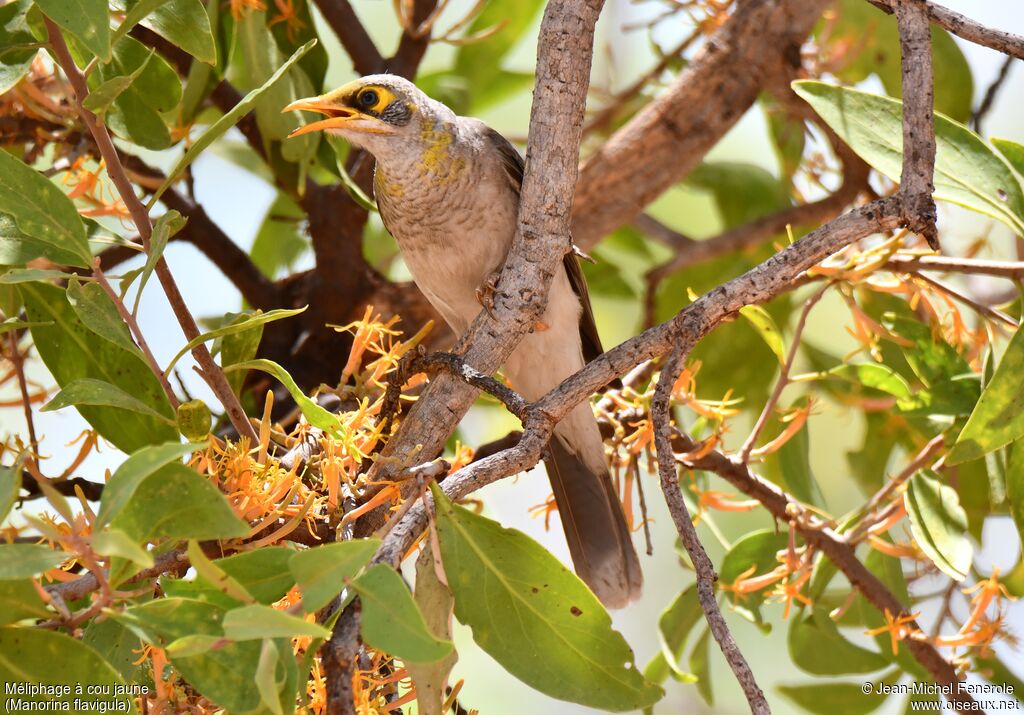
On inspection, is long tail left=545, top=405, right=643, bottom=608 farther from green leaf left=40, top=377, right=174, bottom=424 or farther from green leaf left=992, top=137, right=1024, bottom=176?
green leaf left=40, top=377, right=174, bottom=424

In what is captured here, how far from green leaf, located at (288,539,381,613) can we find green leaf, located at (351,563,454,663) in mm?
41

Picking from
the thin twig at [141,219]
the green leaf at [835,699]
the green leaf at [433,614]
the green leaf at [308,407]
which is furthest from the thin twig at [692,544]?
the green leaf at [835,699]

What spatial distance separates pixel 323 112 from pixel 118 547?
1591 mm

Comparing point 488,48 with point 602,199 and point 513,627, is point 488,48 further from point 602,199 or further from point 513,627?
point 513,627

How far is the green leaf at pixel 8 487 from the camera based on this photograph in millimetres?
1144

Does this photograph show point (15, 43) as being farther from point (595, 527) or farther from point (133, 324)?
point (595, 527)

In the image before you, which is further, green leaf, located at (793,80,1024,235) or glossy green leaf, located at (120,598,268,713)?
green leaf, located at (793,80,1024,235)

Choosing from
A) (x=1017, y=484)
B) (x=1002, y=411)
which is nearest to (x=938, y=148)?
(x=1002, y=411)

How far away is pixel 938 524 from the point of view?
1.97 m

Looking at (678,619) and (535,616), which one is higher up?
(678,619)

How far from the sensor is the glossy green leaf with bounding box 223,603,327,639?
3.53ft

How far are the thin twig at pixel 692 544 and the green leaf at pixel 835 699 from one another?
127cm

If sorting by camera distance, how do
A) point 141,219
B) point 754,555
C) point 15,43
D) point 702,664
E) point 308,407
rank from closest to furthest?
point 308,407 < point 141,219 < point 15,43 < point 754,555 < point 702,664

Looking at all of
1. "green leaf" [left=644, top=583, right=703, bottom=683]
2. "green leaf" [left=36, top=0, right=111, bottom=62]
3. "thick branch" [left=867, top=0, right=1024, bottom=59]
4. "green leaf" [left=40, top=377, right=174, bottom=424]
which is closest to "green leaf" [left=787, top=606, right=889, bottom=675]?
"green leaf" [left=644, top=583, right=703, bottom=683]
